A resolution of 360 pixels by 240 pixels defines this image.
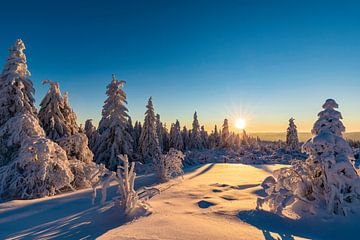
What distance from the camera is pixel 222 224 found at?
5633 millimetres

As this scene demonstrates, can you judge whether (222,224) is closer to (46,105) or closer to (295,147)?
(46,105)

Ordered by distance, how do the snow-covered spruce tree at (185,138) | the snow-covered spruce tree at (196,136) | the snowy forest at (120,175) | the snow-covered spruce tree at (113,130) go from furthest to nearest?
the snow-covered spruce tree at (185,138) < the snow-covered spruce tree at (196,136) < the snow-covered spruce tree at (113,130) < the snowy forest at (120,175)

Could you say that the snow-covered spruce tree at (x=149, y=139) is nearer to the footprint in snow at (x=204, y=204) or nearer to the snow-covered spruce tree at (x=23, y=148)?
the snow-covered spruce tree at (x=23, y=148)

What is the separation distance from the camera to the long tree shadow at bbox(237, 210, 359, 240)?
5.59 m

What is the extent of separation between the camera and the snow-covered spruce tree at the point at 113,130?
74.1 feet

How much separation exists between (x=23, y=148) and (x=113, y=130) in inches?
481

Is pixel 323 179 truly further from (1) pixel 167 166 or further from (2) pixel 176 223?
(1) pixel 167 166

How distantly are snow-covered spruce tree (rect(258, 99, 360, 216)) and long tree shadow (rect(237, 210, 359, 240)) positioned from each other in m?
0.31

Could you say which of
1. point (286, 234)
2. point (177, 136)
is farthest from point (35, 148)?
point (177, 136)

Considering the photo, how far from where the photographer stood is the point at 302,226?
5996 mm

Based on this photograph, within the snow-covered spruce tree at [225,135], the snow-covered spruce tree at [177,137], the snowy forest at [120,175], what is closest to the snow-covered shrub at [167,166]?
the snowy forest at [120,175]

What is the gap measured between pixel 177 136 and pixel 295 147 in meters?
27.4

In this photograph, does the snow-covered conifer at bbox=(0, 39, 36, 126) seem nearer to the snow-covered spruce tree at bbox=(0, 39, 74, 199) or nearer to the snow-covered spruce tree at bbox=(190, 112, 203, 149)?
the snow-covered spruce tree at bbox=(0, 39, 74, 199)

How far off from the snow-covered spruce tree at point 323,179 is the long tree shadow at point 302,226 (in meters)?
0.31
